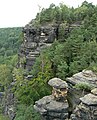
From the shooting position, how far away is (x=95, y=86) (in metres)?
27.2

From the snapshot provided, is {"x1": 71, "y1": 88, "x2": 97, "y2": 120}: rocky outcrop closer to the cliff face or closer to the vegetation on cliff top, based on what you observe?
the vegetation on cliff top

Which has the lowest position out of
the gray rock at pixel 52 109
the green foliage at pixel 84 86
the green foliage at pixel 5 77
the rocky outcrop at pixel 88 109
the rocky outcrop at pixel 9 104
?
the rocky outcrop at pixel 9 104

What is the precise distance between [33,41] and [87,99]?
75.0 ft

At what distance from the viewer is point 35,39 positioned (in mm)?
46156

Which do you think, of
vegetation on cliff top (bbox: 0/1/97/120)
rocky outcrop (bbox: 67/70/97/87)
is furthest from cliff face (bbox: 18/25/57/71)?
rocky outcrop (bbox: 67/70/97/87)

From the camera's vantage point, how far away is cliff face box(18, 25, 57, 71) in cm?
4447

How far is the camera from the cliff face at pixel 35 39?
44469 mm

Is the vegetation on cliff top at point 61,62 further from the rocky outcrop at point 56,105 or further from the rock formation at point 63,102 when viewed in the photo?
the rocky outcrop at point 56,105

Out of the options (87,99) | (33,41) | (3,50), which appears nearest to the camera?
(87,99)

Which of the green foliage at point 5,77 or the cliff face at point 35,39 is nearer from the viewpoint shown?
the cliff face at point 35,39

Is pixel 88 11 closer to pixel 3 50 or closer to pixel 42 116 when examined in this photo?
pixel 42 116

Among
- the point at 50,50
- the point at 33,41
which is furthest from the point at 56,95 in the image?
the point at 33,41

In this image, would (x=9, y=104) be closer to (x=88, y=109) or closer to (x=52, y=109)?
(x=52, y=109)

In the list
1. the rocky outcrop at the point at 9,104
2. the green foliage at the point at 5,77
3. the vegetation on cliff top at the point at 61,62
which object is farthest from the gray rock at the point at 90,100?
the green foliage at the point at 5,77
